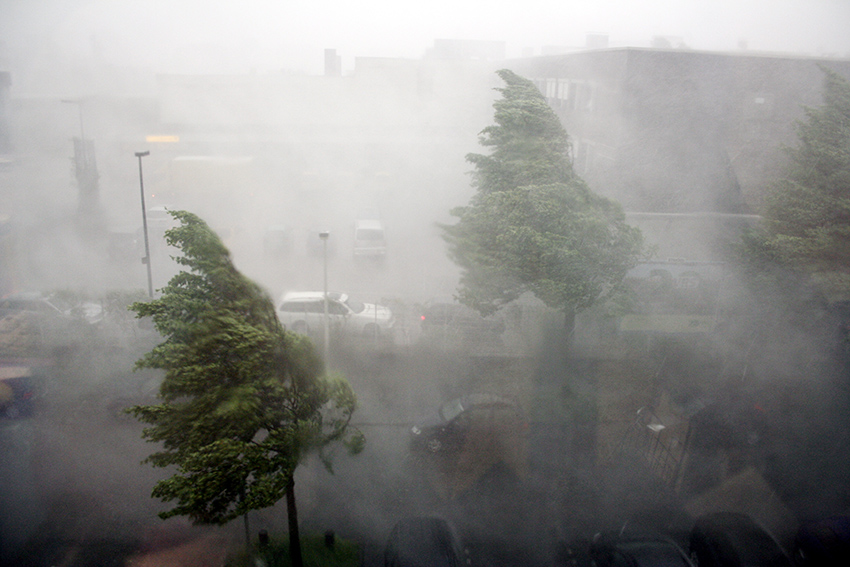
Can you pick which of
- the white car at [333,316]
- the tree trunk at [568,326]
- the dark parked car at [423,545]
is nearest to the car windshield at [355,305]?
the white car at [333,316]

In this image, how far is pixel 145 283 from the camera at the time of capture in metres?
7.77

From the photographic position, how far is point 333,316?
588 centimetres

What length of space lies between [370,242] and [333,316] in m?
3.03

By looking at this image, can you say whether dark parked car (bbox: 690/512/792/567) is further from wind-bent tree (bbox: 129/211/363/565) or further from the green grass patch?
wind-bent tree (bbox: 129/211/363/565)

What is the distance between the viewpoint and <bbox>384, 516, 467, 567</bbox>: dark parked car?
2.92 m

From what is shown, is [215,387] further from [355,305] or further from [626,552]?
[355,305]

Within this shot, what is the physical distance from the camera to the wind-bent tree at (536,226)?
4.34 meters

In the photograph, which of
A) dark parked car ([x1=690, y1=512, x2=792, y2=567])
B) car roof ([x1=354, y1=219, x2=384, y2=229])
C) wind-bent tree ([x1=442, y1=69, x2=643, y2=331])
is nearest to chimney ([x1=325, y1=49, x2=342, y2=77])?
car roof ([x1=354, y1=219, x2=384, y2=229])

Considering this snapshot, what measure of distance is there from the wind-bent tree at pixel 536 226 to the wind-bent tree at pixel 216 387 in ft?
8.45

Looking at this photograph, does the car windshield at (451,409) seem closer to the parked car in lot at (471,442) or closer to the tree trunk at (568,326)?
the parked car in lot at (471,442)

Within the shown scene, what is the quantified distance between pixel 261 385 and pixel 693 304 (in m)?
4.93

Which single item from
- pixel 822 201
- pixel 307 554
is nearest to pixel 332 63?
pixel 822 201

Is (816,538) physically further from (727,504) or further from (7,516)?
(7,516)

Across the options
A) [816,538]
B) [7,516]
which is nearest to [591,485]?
[816,538]
